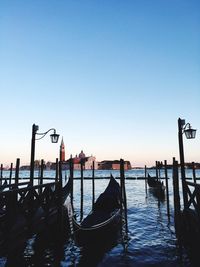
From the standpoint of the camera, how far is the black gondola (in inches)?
307

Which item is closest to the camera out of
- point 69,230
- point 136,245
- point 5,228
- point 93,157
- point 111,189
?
point 5,228

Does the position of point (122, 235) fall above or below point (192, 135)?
below

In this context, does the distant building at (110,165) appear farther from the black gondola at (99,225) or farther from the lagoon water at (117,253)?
the lagoon water at (117,253)

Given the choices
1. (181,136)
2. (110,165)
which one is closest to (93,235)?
→ (181,136)

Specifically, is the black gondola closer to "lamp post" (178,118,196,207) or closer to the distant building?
"lamp post" (178,118,196,207)

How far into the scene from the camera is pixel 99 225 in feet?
26.2

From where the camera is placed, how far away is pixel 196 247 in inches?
292

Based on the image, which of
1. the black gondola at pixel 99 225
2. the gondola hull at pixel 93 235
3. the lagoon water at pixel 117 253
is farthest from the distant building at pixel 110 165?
the gondola hull at pixel 93 235

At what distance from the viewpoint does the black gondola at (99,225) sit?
7809 mm

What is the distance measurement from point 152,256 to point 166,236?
2.43m

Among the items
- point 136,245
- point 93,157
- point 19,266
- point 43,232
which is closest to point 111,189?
point 136,245

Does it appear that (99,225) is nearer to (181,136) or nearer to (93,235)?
(93,235)

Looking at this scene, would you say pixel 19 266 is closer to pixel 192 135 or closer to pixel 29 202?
pixel 29 202

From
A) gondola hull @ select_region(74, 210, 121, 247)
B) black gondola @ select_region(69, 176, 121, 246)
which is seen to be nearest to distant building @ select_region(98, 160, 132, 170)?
black gondola @ select_region(69, 176, 121, 246)
